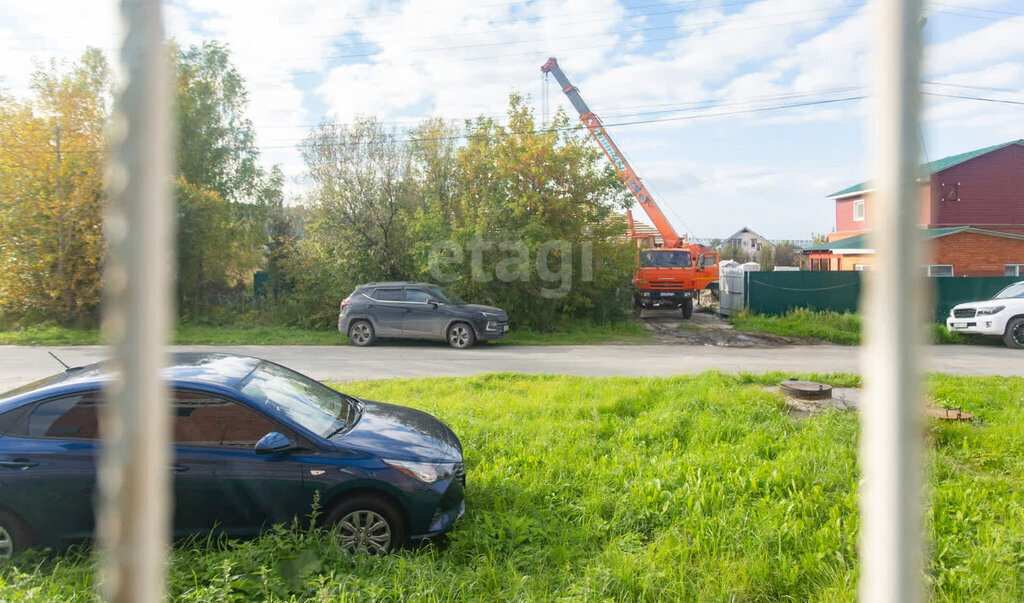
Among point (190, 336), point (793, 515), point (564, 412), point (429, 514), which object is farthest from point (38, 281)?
point (793, 515)

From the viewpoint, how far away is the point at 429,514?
4566mm

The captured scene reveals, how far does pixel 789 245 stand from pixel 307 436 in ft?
168

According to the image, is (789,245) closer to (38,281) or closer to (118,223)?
(38,281)

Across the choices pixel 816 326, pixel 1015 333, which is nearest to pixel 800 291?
pixel 816 326

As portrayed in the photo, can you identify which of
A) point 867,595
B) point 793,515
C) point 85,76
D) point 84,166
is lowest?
point 793,515

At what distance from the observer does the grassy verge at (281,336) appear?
53.0 ft

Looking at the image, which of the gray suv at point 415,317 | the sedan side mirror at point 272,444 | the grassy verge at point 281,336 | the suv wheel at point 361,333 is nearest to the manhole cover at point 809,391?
the sedan side mirror at point 272,444

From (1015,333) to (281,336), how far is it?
58.2 feet

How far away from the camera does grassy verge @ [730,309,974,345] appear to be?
54.9 ft

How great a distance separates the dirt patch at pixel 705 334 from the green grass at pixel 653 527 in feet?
31.5

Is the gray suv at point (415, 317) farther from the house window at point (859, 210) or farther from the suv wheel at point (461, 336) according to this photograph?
the house window at point (859, 210)

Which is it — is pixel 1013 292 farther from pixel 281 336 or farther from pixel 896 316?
pixel 896 316

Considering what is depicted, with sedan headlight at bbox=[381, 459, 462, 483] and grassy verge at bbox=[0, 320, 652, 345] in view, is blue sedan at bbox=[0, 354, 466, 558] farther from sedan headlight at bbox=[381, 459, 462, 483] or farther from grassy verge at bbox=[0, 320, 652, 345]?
grassy verge at bbox=[0, 320, 652, 345]

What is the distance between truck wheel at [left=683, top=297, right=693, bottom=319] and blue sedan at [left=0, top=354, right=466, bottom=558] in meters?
18.1
